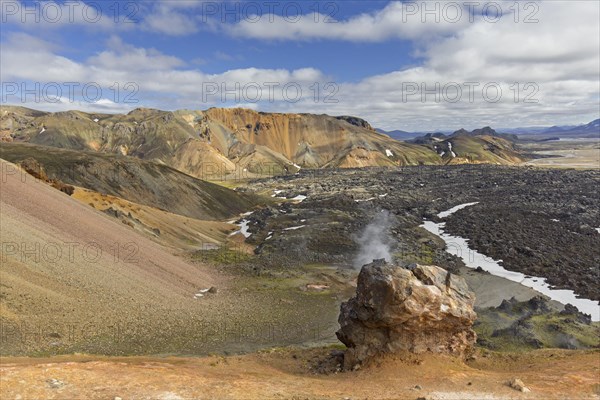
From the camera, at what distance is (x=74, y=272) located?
33.0 metres

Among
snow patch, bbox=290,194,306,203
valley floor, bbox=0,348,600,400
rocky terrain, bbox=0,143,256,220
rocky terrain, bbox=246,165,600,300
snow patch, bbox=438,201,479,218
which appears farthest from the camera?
snow patch, bbox=290,194,306,203

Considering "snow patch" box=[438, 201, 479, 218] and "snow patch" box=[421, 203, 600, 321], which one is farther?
"snow patch" box=[438, 201, 479, 218]

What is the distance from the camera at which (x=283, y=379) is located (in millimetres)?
20047

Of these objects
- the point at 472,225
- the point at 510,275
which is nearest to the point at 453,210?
the point at 472,225

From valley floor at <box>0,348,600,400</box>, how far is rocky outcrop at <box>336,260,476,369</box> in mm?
843

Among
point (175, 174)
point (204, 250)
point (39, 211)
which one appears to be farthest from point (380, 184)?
point (39, 211)

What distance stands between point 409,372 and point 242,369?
27.2 feet

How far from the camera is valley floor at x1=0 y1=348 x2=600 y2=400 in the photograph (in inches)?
647

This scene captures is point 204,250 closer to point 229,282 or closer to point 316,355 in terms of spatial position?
point 229,282

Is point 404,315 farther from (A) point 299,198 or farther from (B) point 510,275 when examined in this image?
(A) point 299,198

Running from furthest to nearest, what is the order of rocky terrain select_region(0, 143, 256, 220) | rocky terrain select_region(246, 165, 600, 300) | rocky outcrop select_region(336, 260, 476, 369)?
rocky terrain select_region(0, 143, 256, 220)
rocky terrain select_region(246, 165, 600, 300)
rocky outcrop select_region(336, 260, 476, 369)

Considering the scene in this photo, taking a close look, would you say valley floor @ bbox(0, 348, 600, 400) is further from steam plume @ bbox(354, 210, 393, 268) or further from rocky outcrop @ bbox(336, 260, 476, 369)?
steam plume @ bbox(354, 210, 393, 268)

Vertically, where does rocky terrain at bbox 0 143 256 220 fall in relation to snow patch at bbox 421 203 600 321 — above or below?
above

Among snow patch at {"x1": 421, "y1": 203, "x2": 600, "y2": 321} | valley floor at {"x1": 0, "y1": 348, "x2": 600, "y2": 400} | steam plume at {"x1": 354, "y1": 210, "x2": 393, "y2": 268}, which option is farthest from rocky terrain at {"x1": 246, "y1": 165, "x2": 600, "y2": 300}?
valley floor at {"x1": 0, "y1": 348, "x2": 600, "y2": 400}
